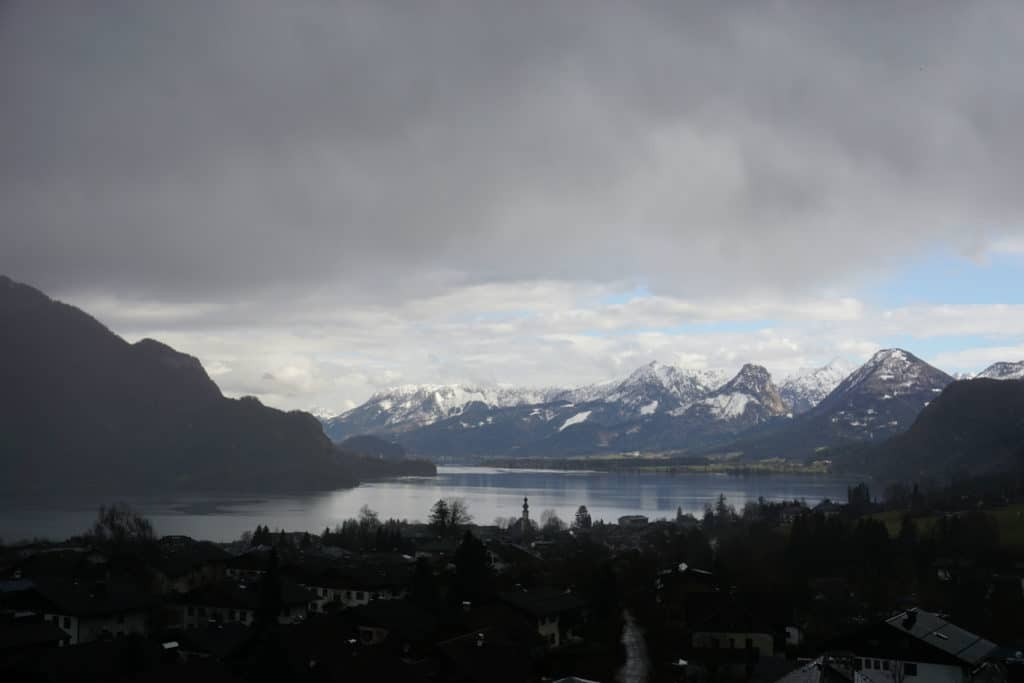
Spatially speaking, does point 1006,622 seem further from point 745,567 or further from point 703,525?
point 703,525

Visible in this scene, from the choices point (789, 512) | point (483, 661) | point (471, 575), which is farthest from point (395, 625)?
point (789, 512)

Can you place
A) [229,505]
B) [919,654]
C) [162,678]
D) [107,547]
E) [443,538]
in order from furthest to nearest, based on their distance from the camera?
[229,505] → [443,538] → [107,547] → [919,654] → [162,678]

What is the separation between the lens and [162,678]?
1980 centimetres

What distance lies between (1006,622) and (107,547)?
134 ft

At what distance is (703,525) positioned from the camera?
76.3 m

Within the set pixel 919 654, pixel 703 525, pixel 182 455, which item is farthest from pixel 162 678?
pixel 182 455

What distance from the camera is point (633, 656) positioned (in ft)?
98.6

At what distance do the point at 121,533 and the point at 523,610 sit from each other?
37316mm

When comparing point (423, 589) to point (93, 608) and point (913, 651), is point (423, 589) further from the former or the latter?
point (913, 651)

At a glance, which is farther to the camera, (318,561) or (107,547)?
(107,547)

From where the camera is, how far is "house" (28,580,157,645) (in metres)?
28.7

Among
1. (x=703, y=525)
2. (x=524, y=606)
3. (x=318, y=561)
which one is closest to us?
(x=524, y=606)

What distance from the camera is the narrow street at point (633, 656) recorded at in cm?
2702

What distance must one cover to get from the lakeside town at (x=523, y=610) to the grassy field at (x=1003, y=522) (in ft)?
3.05
